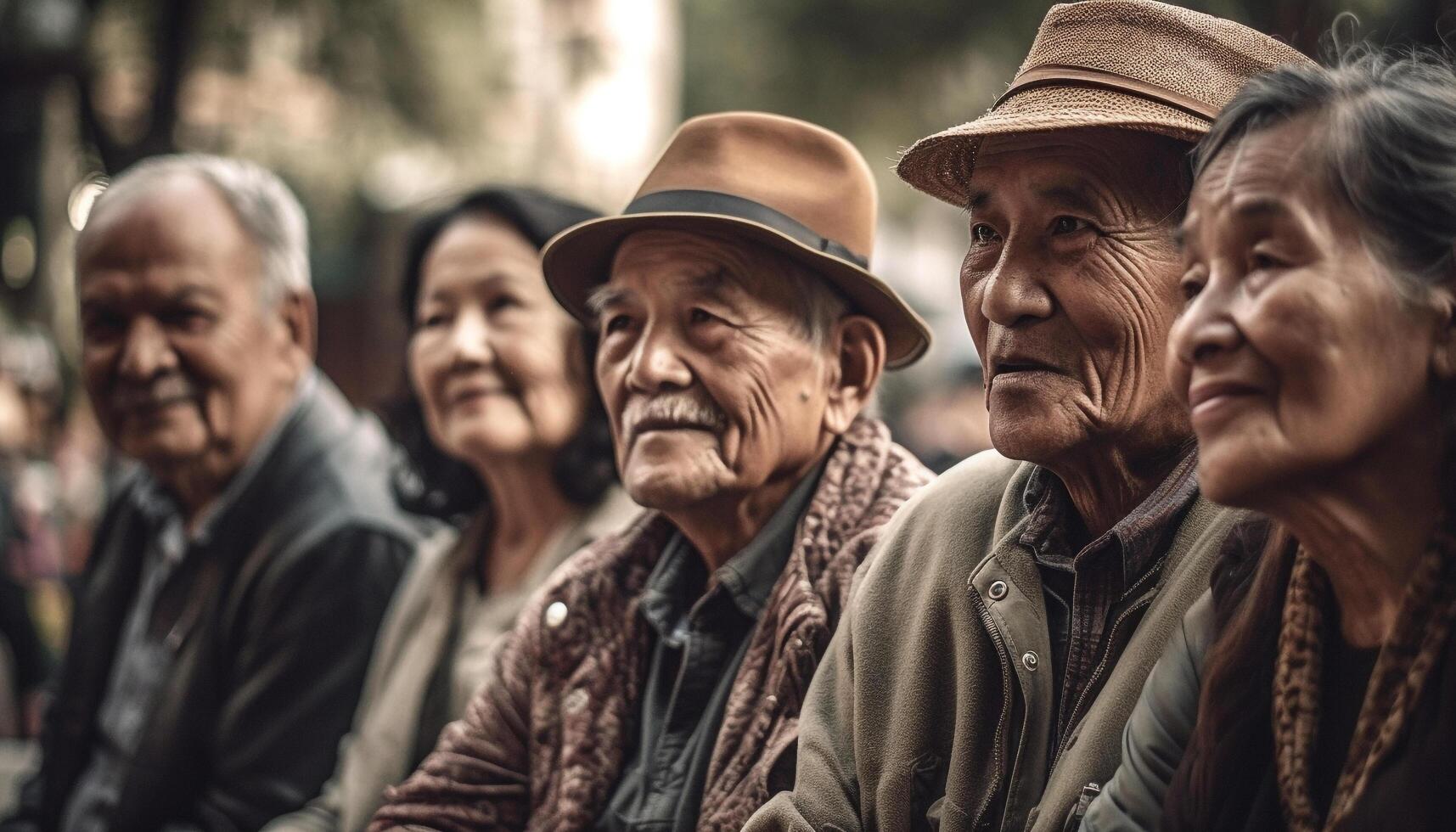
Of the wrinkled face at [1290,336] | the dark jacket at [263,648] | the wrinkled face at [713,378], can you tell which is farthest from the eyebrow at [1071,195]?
the dark jacket at [263,648]

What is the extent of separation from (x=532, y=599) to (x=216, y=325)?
6.03 ft

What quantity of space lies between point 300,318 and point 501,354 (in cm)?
109

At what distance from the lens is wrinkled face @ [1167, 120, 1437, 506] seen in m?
1.75

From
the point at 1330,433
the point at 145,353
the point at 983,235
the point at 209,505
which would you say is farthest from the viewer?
the point at 209,505

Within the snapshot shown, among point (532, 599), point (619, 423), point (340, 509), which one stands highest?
point (619, 423)

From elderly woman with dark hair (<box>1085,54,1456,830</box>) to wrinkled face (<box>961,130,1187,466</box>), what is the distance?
54cm

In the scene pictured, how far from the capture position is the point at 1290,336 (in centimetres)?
178

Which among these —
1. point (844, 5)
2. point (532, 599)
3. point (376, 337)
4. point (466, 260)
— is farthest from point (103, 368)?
point (376, 337)

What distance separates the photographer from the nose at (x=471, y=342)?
4.39 metres

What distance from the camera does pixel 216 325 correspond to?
4852 millimetres

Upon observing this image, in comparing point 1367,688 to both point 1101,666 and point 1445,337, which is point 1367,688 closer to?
point 1445,337

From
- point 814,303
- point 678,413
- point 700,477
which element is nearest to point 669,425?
point 678,413

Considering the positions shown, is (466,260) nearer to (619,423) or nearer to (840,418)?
(619,423)

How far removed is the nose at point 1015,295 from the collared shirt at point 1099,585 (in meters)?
0.35
